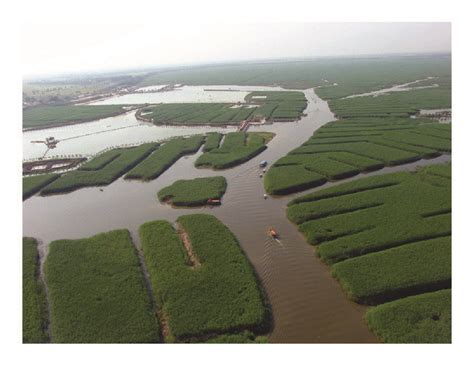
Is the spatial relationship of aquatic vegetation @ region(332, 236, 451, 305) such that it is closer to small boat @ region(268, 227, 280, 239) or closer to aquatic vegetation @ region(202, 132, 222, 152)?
small boat @ region(268, 227, 280, 239)

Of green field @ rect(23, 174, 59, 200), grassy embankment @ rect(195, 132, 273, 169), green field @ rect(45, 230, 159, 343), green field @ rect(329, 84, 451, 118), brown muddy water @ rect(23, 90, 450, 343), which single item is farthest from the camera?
green field @ rect(329, 84, 451, 118)

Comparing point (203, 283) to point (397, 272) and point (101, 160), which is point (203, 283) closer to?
point (397, 272)

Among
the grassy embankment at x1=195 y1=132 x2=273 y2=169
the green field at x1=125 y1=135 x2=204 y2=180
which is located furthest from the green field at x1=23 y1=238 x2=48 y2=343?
the grassy embankment at x1=195 y1=132 x2=273 y2=169

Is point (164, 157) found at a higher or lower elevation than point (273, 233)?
higher

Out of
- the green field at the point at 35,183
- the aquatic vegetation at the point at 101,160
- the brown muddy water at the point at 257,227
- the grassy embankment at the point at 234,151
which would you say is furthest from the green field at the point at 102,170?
the grassy embankment at the point at 234,151

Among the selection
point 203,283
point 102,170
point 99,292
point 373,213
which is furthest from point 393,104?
point 99,292

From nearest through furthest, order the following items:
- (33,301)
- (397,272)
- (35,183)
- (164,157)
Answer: (33,301)
(397,272)
(35,183)
(164,157)

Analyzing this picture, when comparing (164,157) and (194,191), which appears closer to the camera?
(194,191)
